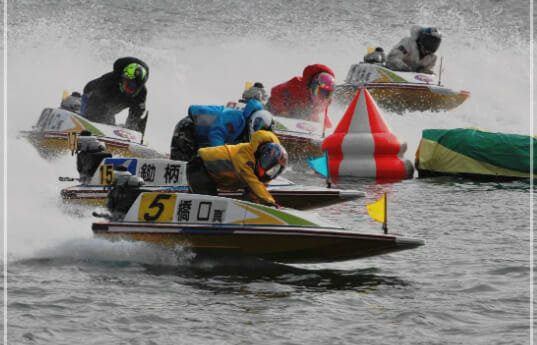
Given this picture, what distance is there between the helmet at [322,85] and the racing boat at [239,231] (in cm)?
741

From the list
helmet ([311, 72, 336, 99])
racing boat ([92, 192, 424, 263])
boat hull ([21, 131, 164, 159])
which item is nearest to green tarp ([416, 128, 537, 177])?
helmet ([311, 72, 336, 99])

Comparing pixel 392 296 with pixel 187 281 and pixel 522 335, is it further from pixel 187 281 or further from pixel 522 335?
pixel 187 281

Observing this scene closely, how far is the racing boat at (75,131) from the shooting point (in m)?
12.5

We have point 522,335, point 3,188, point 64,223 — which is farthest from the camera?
point 3,188

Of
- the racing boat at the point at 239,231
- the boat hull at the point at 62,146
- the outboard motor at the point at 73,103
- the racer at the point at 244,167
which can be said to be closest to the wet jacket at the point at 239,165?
the racer at the point at 244,167

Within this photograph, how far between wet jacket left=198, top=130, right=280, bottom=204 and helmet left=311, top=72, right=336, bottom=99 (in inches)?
264

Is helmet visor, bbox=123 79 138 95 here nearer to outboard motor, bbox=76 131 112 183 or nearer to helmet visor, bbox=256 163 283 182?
outboard motor, bbox=76 131 112 183

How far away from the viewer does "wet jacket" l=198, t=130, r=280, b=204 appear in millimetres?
7645

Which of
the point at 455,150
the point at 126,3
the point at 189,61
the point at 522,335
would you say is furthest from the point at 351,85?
the point at 126,3

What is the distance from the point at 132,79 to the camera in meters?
12.9

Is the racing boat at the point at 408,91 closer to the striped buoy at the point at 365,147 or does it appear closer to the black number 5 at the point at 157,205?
the striped buoy at the point at 365,147

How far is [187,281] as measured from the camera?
22.8 ft

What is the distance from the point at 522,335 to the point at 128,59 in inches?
346

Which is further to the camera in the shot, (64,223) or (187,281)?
(64,223)
